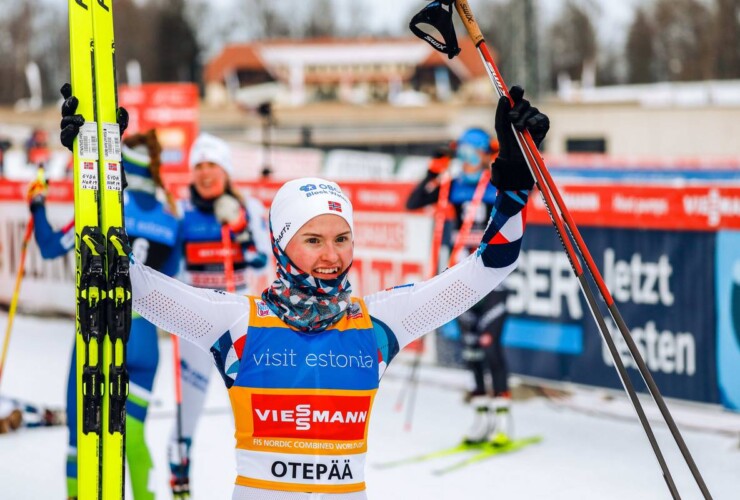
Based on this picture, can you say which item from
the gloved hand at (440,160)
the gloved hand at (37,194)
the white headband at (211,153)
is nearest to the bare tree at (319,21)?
the gloved hand at (440,160)

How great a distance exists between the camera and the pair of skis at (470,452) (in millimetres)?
6057

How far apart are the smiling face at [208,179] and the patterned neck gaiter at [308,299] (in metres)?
2.64

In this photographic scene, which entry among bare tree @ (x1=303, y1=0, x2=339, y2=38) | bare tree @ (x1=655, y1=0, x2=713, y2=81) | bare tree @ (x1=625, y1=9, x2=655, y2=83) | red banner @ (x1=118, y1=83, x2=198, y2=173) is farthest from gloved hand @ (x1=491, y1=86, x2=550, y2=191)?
bare tree @ (x1=303, y1=0, x2=339, y2=38)

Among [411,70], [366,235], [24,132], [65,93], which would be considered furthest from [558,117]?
[411,70]

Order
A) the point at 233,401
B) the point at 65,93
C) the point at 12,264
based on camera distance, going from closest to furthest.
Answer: the point at 233,401 < the point at 65,93 < the point at 12,264

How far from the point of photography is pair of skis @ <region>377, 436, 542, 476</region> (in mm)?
6057

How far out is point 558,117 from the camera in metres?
34.1

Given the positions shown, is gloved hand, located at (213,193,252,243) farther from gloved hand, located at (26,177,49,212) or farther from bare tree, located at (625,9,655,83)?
bare tree, located at (625,9,655,83)

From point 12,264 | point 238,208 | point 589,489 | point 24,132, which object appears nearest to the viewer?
point 238,208

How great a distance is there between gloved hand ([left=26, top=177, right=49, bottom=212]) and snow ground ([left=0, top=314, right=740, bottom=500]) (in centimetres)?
195

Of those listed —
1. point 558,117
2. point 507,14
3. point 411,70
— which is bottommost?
point 558,117

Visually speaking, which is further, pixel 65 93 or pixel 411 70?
pixel 411 70

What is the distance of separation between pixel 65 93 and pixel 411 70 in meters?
77.9

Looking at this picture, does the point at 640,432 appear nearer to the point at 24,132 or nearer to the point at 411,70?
the point at 24,132
